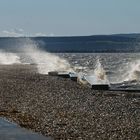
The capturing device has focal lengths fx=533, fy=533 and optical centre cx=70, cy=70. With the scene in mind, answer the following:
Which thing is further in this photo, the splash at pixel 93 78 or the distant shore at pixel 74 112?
the splash at pixel 93 78

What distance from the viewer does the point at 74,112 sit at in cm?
2583

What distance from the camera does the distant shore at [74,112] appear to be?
20.3m

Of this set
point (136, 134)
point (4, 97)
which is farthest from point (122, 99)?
point (136, 134)

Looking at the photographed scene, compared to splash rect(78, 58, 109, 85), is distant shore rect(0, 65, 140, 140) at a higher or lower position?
lower

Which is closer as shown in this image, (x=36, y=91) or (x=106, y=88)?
(x=36, y=91)

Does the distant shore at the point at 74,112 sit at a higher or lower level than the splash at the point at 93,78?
lower

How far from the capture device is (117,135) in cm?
1948

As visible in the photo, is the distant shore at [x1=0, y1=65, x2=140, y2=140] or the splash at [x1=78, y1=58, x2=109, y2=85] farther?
the splash at [x1=78, y1=58, x2=109, y2=85]

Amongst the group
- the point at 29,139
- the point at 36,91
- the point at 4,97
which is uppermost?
the point at 36,91

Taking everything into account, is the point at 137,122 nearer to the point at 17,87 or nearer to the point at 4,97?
the point at 4,97

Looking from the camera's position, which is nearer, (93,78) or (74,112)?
(74,112)

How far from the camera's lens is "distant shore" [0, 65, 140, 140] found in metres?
20.3

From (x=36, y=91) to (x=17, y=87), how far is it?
360 centimetres

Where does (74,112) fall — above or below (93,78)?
below
